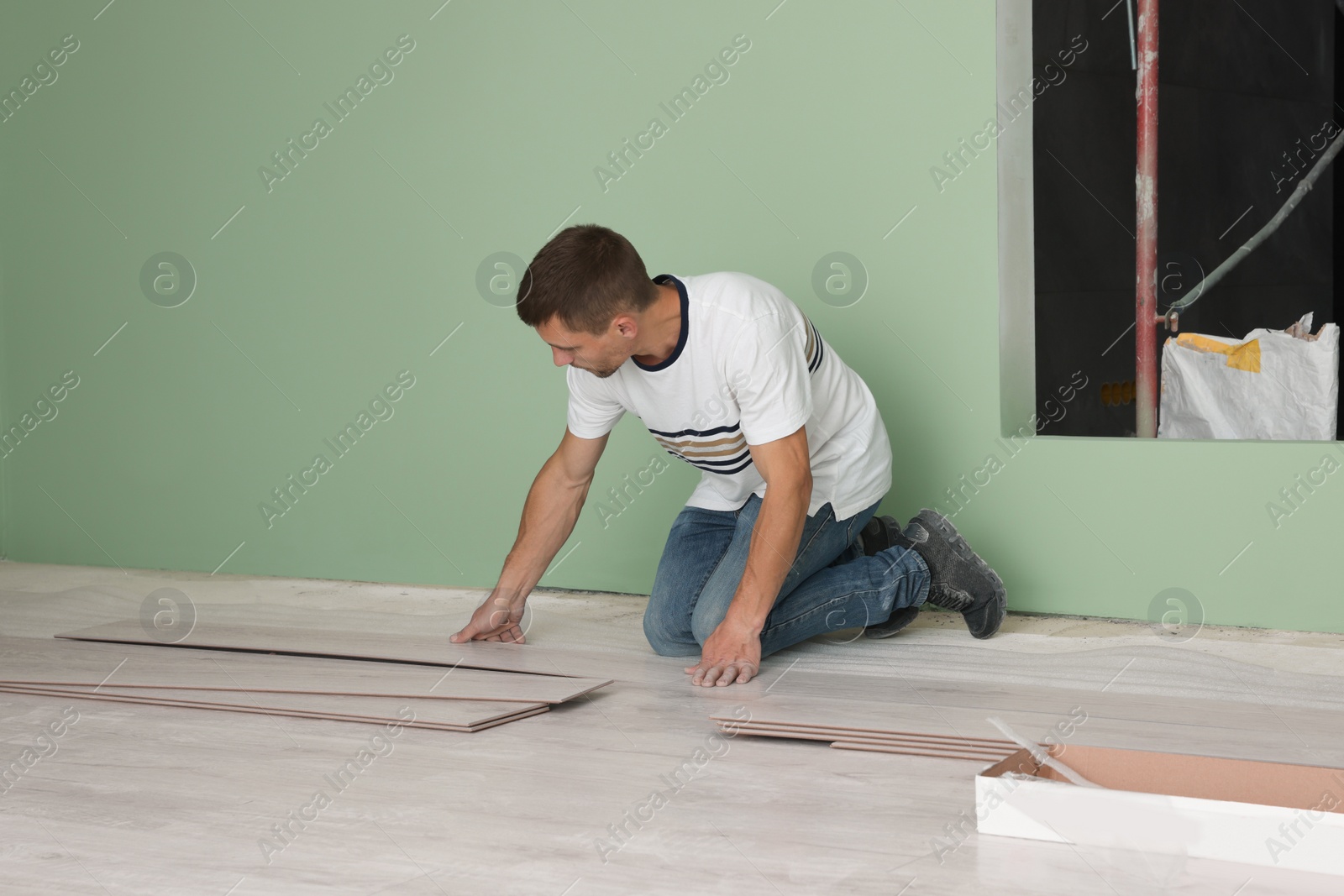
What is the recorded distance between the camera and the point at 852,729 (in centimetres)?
193

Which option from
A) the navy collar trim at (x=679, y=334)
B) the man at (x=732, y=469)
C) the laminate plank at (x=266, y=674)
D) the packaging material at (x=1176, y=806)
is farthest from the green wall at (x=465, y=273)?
the packaging material at (x=1176, y=806)

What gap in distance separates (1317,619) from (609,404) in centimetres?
165

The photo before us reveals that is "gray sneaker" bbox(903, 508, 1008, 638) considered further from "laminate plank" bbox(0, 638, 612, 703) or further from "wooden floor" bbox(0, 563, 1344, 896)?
"laminate plank" bbox(0, 638, 612, 703)

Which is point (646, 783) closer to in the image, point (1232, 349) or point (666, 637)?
point (666, 637)

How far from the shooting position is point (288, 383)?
3.80 metres

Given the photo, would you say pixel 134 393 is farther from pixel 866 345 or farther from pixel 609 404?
pixel 866 345

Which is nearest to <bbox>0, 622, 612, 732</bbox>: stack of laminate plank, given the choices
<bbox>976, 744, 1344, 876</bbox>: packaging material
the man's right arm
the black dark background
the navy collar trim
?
the man's right arm

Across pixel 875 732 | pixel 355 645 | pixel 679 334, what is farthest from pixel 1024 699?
pixel 355 645

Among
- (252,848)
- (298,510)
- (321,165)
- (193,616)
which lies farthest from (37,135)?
(252,848)

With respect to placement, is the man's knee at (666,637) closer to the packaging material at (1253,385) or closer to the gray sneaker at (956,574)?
the gray sneaker at (956,574)

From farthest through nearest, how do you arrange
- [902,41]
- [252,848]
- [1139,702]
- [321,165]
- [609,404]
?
[321,165]
[902,41]
[609,404]
[1139,702]
[252,848]

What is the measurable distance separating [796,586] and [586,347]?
2.32 ft

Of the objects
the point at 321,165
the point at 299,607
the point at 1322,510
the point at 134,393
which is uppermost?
the point at 321,165

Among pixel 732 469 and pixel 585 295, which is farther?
pixel 732 469
